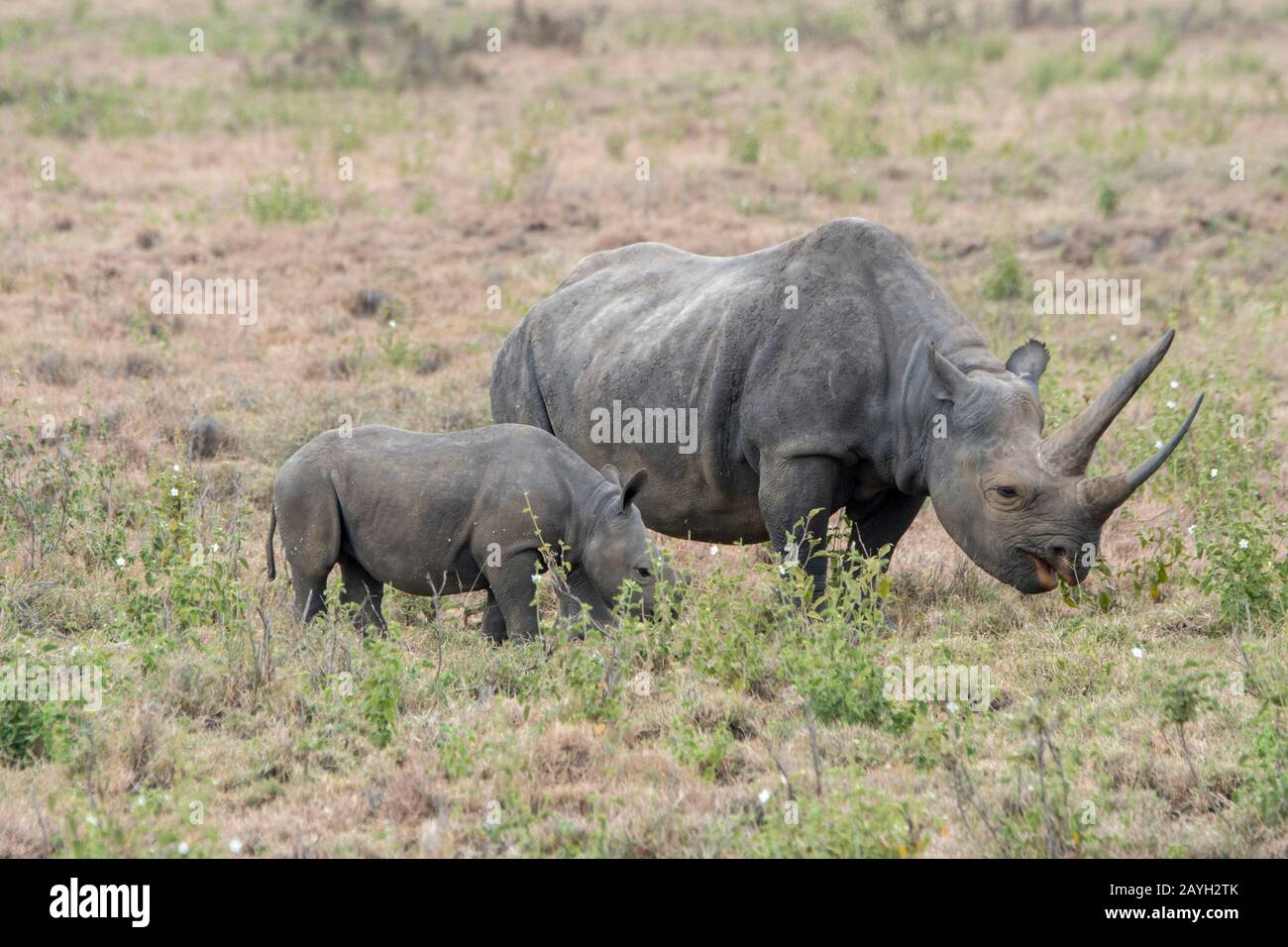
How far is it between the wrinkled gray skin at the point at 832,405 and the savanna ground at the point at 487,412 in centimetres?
49

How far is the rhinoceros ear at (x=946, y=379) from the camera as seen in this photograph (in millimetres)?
6910

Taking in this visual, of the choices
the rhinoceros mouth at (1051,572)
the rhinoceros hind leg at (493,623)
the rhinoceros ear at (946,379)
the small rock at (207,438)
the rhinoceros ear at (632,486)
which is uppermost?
the rhinoceros ear at (946,379)

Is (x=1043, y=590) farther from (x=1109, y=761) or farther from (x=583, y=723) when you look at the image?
(x=583, y=723)

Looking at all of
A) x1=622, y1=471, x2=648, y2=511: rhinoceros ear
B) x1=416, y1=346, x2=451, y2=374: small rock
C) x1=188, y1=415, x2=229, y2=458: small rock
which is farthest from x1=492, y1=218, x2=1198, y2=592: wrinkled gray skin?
x1=416, y1=346, x2=451, y2=374: small rock

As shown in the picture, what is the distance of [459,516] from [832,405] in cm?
181

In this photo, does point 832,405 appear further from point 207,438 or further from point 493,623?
point 207,438

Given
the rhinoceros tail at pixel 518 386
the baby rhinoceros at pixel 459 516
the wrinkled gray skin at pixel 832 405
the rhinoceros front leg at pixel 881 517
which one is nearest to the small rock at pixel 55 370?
the rhinoceros tail at pixel 518 386

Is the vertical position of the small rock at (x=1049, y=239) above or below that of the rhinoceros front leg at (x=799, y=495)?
above

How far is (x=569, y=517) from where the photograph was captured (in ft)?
24.1

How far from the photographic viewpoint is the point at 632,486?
7.05 m

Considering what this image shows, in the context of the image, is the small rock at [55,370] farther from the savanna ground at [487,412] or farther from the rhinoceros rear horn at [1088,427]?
the rhinoceros rear horn at [1088,427]

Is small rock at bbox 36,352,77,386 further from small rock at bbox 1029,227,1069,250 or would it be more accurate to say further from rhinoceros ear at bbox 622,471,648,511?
small rock at bbox 1029,227,1069,250

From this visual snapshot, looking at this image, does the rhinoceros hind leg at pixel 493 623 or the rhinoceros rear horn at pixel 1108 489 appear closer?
the rhinoceros rear horn at pixel 1108 489

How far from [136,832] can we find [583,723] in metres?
1.74
